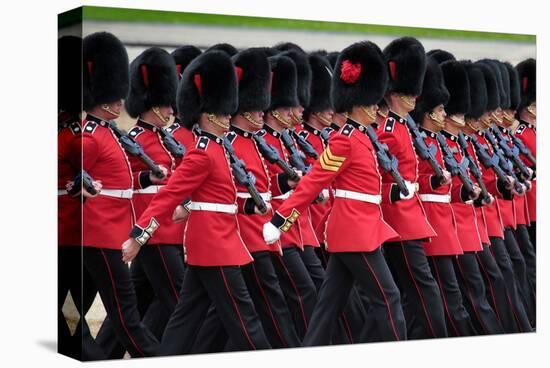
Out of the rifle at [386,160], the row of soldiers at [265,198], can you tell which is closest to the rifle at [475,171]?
the row of soldiers at [265,198]

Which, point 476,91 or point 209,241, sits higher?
point 476,91

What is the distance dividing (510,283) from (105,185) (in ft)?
11.3

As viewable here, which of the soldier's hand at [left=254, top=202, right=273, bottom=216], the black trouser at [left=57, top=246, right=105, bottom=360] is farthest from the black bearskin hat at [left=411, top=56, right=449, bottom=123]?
the black trouser at [left=57, top=246, right=105, bottom=360]

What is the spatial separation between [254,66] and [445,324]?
7.69 feet

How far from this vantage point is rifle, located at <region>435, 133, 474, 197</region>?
A: 9297 millimetres

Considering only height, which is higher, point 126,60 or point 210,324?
point 126,60

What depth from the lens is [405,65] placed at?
909 cm

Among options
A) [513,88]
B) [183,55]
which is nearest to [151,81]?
[183,55]

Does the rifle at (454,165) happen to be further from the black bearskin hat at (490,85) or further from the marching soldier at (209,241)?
the marching soldier at (209,241)

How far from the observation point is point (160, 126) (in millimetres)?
8516

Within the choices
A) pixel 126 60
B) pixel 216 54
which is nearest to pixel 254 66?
pixel 216 54

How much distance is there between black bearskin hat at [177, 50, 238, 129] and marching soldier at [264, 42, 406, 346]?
743 mm

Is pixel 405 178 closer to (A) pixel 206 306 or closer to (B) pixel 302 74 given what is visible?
(B) pixel 302 74

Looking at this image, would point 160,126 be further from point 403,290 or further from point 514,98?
point 514,98
